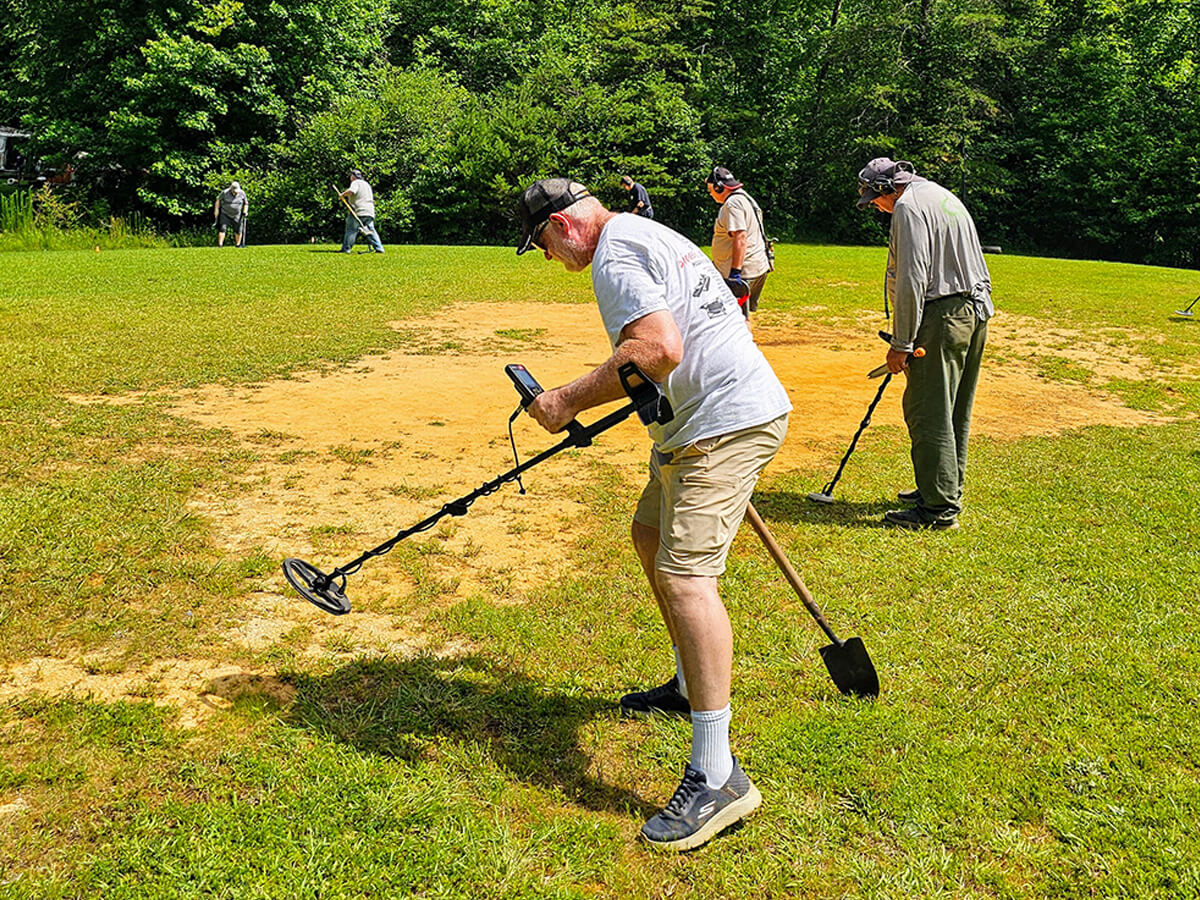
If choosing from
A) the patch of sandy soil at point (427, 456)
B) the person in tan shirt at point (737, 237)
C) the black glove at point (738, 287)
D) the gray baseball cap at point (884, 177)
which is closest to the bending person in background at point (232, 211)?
the patch of sandy soil at point (427, 456)

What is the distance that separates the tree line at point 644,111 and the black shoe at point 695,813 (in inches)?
1104

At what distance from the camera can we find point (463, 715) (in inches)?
152

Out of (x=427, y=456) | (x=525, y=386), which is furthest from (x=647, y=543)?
(x=427, y=456)

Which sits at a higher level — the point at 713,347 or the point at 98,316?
the point at 713,347

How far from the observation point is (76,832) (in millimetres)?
3078

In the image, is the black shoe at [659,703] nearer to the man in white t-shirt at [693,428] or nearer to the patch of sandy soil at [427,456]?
the man in white t-shirt at [693,428]

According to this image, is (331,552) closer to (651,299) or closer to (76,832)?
(76,832)

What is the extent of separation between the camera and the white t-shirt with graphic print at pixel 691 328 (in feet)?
10.1

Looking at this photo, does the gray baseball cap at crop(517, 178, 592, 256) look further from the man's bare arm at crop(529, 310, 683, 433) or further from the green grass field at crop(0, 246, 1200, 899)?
the green grass field at crop(0, 246, 1200, 899)

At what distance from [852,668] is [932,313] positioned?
2781 mm

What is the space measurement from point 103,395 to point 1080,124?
1397 inches

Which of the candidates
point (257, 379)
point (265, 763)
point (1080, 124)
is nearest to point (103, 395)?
point (257, 379)

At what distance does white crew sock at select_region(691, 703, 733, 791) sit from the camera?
3193 millimetres

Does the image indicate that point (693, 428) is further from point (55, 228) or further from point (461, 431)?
point (55, 228)
